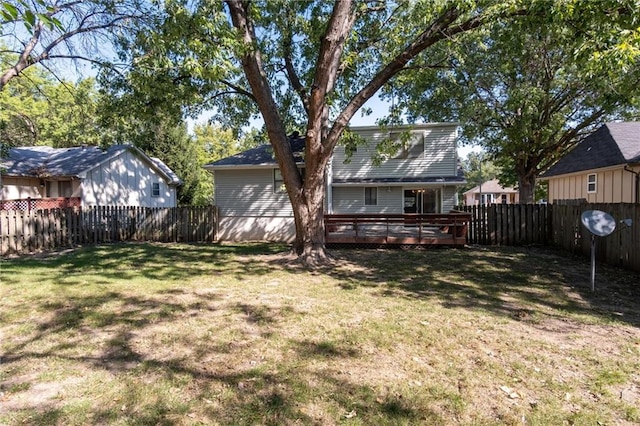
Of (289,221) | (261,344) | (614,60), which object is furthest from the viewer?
(289,221)

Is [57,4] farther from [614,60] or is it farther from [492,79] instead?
[492,79]

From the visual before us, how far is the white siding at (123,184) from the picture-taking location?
19188 mm

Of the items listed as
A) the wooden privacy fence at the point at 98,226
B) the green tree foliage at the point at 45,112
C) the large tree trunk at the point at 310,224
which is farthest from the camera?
the green tree foliage at the point at 45,112

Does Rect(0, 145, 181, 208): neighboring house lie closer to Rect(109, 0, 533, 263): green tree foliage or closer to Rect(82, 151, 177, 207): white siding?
Rect(82, 151, 177, 207): white siding

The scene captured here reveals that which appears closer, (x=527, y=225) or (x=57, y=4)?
(x=57, y=4)

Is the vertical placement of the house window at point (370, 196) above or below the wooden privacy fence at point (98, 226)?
above

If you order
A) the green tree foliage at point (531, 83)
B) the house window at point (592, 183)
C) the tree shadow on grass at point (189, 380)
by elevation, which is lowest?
the tree shadow on grass at point (189, 380)

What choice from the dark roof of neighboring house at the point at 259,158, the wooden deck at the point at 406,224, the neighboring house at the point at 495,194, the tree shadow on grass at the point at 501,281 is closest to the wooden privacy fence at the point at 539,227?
the tree shadow on grass at the point at 501,281

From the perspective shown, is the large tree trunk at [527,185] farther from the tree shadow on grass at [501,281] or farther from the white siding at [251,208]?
the white siding at [251,208]

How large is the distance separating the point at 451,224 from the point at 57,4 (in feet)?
51.2

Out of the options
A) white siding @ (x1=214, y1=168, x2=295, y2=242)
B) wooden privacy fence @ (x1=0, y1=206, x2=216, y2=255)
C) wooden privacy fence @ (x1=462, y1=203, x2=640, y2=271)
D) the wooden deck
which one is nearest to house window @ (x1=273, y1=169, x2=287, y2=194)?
white siding @ (x1=214, y1=168, x2=295, y2=242)

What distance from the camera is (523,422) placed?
279cm

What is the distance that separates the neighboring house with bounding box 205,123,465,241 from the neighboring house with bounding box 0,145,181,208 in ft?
17.0

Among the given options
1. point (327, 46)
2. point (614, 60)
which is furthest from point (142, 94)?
point (614, 60)
